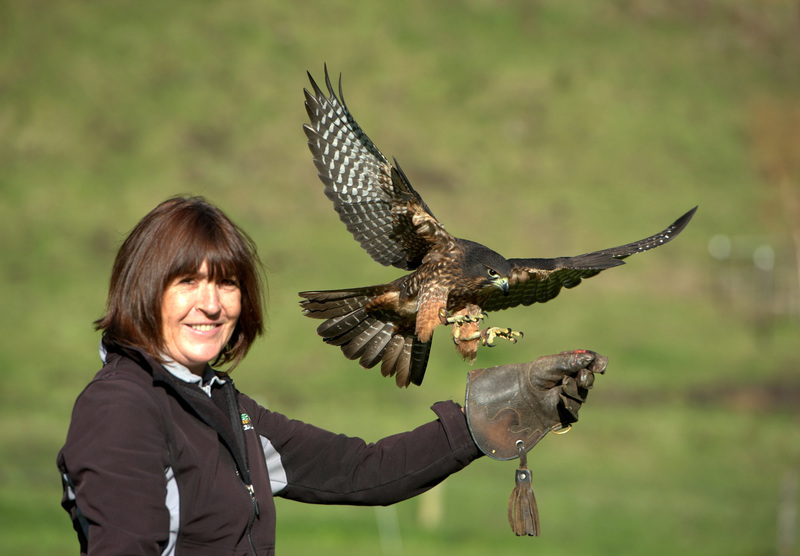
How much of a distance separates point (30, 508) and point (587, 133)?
18.6 metres

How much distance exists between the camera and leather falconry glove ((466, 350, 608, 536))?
2553mm

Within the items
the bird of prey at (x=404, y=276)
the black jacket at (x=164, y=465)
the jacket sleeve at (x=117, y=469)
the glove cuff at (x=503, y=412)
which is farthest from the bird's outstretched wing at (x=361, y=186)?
the jacket sleeve at (x=117, y=469)

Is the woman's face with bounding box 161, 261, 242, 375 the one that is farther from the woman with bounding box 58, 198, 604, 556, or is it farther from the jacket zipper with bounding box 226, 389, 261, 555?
the jacket zipper with bounding box 226, 389, 261, 555

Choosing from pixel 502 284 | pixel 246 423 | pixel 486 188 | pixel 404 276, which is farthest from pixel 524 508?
pixel 486 188

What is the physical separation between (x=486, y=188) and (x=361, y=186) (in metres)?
19.2

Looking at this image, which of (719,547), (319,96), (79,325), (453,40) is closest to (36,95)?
(79,325)

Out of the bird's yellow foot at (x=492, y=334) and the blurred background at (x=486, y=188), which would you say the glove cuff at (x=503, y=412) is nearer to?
the bird's yellow foot at (x=492, y=334)

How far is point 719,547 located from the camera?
9859mm

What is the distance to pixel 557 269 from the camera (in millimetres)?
3918

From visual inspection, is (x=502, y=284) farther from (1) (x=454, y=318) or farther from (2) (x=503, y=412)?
(2) (x=503, y=412)

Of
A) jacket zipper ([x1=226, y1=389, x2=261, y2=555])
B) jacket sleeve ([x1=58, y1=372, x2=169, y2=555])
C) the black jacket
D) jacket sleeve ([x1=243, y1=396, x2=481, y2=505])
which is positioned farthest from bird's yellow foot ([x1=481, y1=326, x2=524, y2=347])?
jacket sleeve ([x1=58, y1=372, x2=169, y2=555])

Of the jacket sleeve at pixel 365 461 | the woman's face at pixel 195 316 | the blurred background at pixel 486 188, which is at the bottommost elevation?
the jacket sleeve at pixel 365 461

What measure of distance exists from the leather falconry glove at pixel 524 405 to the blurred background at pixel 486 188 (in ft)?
28.0

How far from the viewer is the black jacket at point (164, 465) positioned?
1.75 metres
